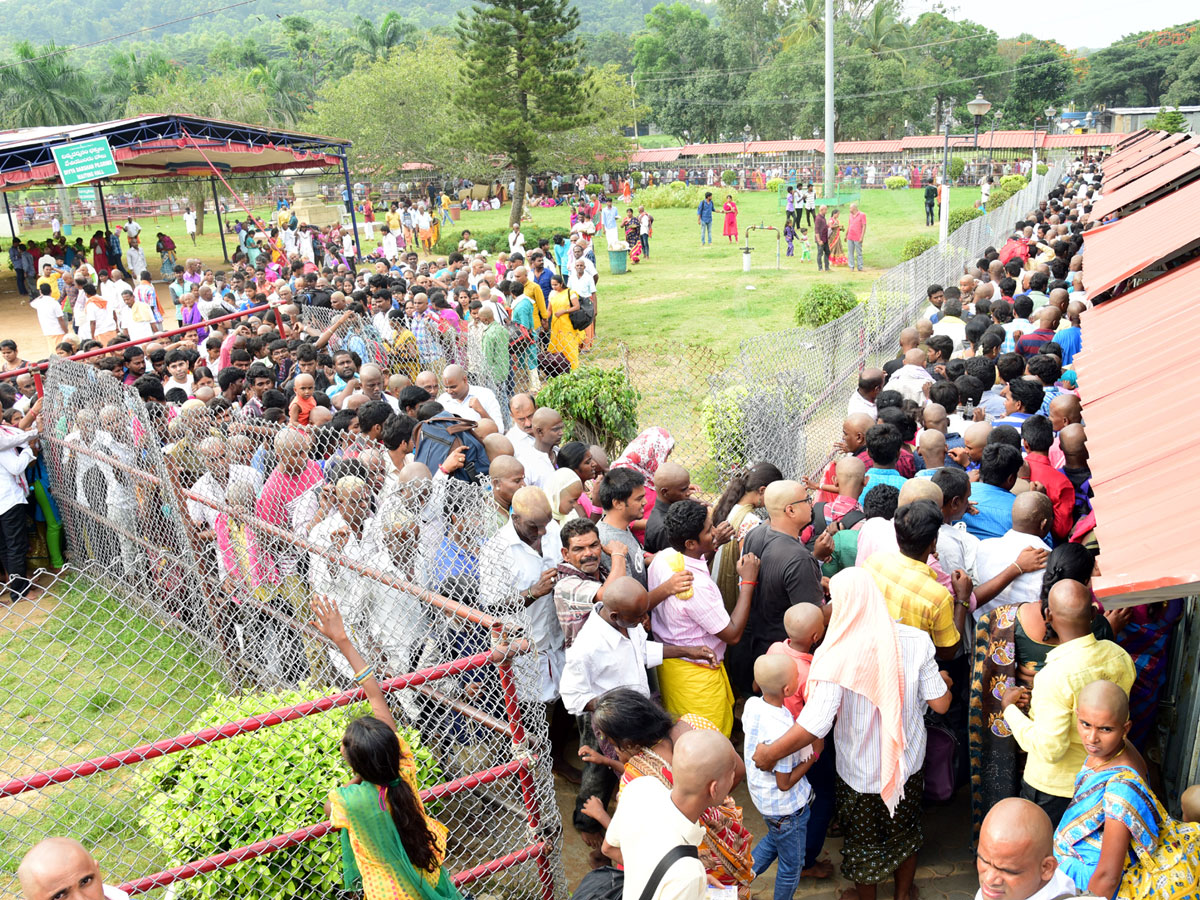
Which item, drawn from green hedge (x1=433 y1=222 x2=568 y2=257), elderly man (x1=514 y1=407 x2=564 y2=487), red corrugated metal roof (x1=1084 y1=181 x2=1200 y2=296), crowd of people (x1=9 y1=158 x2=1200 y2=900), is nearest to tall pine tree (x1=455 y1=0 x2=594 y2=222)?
green hedge (x1=433 y1=222 x2=568 y2=257)

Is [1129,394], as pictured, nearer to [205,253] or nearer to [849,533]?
[849,533]

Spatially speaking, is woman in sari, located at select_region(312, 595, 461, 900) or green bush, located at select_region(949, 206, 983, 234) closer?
woman in sari, located at select_region(312, 595, 461, 900)

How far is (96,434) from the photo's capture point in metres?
6.72

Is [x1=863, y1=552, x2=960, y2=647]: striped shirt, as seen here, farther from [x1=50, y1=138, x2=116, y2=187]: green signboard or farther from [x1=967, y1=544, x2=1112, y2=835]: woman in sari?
[x1=50, y1=138, x2=116, y2=187]: green signboard

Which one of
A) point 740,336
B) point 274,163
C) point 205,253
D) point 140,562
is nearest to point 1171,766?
point 140,562

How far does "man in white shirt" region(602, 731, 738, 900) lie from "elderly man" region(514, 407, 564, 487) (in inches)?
140

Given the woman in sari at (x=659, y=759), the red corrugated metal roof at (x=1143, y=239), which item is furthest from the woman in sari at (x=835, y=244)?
the woman in sari at (x=659, y=759)

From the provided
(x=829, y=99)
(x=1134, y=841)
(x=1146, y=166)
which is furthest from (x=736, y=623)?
(x=829, y=99)

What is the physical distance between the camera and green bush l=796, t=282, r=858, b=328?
41.9 ft

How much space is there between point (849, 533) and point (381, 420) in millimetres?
3264

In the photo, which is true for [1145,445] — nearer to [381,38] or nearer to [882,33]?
[381,38]

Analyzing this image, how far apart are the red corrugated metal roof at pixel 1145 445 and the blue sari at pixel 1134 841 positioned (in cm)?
109

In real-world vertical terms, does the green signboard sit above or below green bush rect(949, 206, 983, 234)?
above

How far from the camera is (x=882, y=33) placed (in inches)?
2884
